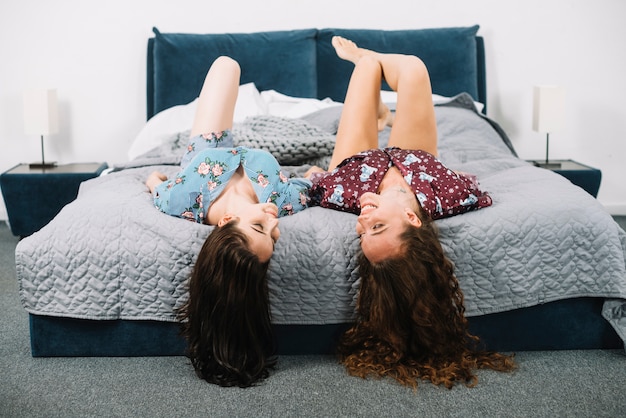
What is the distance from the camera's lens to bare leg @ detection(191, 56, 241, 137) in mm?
2748

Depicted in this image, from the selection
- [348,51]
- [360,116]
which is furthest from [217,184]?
[348,51]

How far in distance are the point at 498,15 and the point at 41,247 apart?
119 inches

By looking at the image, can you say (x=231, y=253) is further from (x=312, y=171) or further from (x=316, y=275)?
(x=312, y=171)

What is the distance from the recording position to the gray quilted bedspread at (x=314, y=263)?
2.13 metres

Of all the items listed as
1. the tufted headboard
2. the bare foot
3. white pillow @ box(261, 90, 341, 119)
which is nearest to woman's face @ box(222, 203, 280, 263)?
the bare foot

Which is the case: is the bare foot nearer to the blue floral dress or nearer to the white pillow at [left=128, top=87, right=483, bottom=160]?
the white pillow at [left=128, top=87, right=483, bottom=160]

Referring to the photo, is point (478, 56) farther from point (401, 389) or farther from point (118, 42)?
point (401, 389)

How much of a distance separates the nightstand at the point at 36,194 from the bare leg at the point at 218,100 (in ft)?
3.62

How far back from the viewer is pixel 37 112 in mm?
3889

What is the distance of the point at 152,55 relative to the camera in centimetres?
410

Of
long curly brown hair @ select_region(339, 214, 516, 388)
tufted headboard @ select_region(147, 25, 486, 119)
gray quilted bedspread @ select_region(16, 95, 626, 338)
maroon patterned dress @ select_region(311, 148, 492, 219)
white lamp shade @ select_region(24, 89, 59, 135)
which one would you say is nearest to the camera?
long curly brown hair @ select_region(339, 214, 516, 388)

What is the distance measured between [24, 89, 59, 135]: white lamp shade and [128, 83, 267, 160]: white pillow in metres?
0.53

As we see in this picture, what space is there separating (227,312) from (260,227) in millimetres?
244

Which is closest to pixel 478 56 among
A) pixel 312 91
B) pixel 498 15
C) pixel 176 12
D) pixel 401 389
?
pixel 498 15
